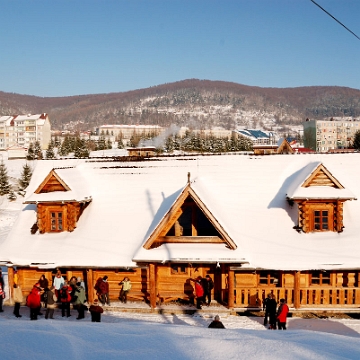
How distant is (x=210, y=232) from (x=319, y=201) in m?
4.90

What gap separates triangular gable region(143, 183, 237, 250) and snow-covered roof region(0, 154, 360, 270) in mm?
203

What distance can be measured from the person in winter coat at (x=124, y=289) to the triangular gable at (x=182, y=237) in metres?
1.95

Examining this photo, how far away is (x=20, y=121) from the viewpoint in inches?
6009

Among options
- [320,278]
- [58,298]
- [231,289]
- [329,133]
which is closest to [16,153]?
[58,298]

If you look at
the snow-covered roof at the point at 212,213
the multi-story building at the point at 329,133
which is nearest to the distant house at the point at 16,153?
the snow-covered roof at the point at 212,213

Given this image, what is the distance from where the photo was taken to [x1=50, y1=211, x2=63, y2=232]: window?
1848cm

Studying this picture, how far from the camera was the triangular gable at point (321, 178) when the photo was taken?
56.2 feet

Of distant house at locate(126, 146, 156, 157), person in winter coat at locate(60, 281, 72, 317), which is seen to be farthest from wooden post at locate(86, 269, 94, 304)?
distant house at locate(126, 146, 156, 157)

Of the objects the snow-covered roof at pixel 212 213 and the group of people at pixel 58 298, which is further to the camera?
the snow-covered roof at pixel 212 213

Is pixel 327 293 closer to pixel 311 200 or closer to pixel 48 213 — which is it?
pixel 311 200

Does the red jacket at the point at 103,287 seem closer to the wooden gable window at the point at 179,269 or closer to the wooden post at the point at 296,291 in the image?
the wooden gable window at the point at 179,269

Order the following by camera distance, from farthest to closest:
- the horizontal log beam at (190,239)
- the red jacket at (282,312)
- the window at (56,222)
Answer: the window at (56,222), the horizontal log beam at (190,239), the red jacket at (282,312)

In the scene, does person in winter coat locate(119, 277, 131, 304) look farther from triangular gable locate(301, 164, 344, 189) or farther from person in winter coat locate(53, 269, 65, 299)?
triangular gable locate(301, 164, 344, 189)

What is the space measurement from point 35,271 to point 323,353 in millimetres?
13672
